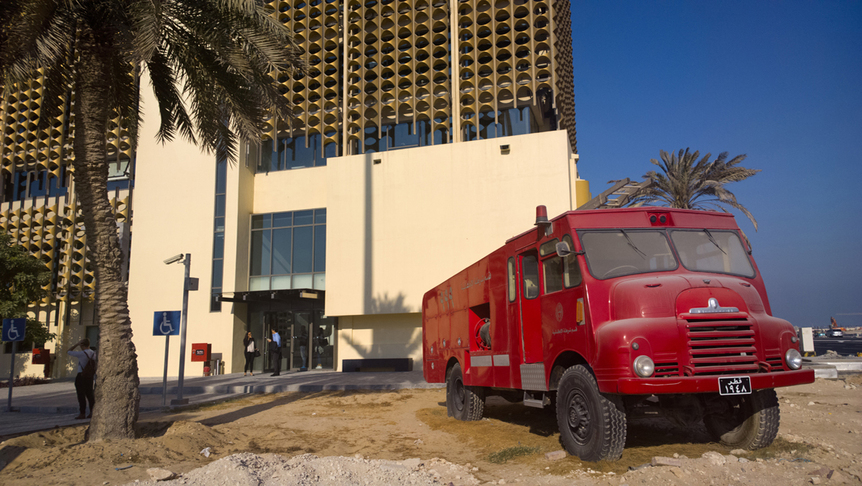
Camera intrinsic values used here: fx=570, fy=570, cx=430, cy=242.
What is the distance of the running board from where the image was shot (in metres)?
7.74

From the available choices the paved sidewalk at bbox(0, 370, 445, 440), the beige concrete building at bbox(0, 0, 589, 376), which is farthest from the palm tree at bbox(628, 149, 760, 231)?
the paved sidewalk at bbox(0, 370, 445, 440)

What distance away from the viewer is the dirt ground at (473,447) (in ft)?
19.6

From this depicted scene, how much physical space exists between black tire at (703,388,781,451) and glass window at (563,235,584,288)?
6.76 ft

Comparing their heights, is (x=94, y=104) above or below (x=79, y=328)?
above

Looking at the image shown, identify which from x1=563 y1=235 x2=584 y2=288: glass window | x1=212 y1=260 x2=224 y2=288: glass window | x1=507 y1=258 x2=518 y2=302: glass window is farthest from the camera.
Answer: x1=212 y1=260 x2=224 y2=288: glass window

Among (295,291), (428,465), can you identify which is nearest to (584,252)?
(428,465)

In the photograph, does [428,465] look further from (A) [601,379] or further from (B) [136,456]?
(B) [136,456]

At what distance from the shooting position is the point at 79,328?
3003 centimetres

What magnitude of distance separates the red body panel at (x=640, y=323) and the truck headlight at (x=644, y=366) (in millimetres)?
62

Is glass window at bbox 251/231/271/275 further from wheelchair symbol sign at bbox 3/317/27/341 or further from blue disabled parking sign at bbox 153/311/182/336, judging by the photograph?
wheelchair symbol sign at bbox 3/317/27/341

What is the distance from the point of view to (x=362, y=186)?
25.3 m

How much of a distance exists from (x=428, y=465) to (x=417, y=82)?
71.3ft

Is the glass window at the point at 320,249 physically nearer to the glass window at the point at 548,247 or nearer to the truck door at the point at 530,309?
the truck door at the point at 530,309

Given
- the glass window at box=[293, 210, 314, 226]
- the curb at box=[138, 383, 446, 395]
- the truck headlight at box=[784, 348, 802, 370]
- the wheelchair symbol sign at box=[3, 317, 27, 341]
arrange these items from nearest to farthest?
the truck headlight at box=[784, 348, 802, 370] → the wheelchair symbol sign at box=[3, 317, 27, 341] → the curb at box=[138, 383, 446, 395] → the glass window at box=[293, 210, 314, 226]
